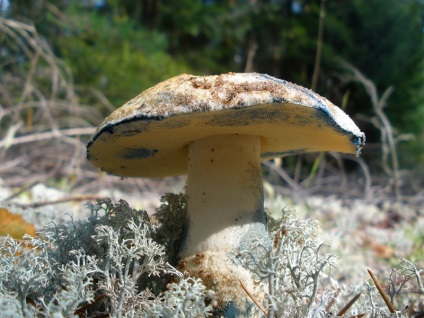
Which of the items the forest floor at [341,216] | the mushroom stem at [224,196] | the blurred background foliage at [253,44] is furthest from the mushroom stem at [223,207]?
the blurred background foliage at [253,44]

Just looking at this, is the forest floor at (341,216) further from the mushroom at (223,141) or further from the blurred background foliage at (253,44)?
the blurred background foliage at (253,44)

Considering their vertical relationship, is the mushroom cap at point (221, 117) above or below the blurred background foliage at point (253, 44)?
below

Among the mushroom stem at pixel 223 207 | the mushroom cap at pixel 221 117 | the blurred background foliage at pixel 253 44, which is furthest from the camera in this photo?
the blurred background foliage at pixel 253 44

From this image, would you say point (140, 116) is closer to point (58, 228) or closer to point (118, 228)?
point (118, 228)

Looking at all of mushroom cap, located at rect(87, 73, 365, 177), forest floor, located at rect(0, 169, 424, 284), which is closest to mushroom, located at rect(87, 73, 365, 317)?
mushroom cap, located at rect(87, 73, 365, 177)

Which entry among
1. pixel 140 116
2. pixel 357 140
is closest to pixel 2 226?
pixel 140 116

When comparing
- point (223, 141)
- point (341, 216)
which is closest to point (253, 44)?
point (341, 216)

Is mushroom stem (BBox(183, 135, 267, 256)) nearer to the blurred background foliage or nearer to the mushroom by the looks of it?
the mushroom

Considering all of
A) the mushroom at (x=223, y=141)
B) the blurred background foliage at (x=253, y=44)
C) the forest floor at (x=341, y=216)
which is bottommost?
the forest floor at (x=341, y=216)
